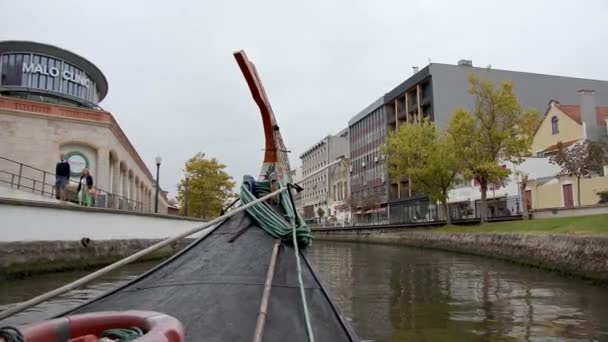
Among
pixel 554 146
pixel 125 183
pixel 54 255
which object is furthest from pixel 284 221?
pixel 554 146

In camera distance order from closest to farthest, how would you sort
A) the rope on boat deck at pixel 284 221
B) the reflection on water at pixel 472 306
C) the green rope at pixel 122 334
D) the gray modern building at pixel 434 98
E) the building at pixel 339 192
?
the green rope at pixel 122 334 < the rope on boat deck at pixel 284 221 < the reflection on water at pixel 472 306 < the gray modern building at pixel 434 98 < the building at pixel 339 192

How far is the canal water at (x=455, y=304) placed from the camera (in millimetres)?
5973

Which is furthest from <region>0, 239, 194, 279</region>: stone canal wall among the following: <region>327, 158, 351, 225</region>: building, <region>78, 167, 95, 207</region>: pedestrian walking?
<region>327, 158, 351, 225</region>: building

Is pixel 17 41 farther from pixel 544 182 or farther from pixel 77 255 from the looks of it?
pixel 544 182

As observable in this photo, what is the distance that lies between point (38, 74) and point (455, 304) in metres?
27.7

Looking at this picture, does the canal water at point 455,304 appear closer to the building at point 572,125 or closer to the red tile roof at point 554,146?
the red tile roof at point 554,146

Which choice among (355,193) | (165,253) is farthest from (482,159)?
(355,193)

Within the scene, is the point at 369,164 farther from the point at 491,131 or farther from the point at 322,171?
the point at 491,131

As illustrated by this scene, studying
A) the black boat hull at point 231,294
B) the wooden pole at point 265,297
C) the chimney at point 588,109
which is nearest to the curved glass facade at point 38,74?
the black boat hull at point 231,294

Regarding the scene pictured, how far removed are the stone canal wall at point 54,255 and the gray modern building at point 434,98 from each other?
30.5 meters

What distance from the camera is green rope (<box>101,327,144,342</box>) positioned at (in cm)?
212

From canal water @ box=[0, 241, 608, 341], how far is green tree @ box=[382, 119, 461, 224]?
577 inches

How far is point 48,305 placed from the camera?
7.31 m

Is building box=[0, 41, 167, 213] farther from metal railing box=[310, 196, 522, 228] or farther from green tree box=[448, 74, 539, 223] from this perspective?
metal railing box=[310, 196, 522, 228]
